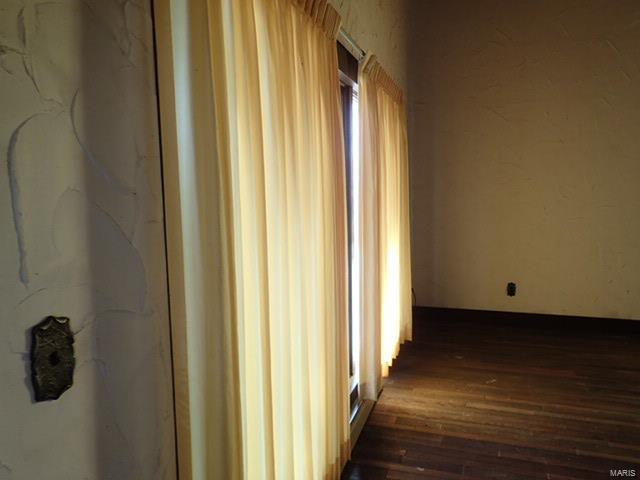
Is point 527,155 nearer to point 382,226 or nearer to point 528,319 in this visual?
point 528,319

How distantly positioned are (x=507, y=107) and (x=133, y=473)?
402 cm

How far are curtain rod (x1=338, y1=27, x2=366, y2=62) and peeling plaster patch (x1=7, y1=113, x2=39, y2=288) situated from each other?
1585 mm

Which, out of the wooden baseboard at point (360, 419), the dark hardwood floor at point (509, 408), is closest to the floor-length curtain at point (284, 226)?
the wooden baseboard at point (360, 419)

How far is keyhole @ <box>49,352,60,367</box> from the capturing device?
0.61 m

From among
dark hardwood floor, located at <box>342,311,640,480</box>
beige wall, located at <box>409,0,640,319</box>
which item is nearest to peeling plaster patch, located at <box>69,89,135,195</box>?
dark hardwood floor, located at <box>342,311,640,480</box>

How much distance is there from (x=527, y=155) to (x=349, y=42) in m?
2.50

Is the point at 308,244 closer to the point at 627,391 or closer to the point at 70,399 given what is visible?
the point at 70,399

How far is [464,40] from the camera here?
12.8 ft

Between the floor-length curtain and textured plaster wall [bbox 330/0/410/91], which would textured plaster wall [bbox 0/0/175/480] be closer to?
the floor-length curtain

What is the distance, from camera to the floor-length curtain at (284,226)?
37.7 inches

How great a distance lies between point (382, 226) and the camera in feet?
8.45

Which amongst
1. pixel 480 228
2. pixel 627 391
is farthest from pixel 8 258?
pixel 480 228

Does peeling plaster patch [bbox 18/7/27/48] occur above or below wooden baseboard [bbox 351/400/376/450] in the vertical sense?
above

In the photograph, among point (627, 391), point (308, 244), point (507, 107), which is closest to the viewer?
point (308, 244)
